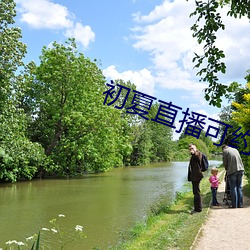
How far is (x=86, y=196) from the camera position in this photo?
16.6 meters

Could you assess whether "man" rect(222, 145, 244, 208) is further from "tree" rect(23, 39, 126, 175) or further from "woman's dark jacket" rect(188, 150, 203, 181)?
"tree" rect(23, 39, 126, 175)

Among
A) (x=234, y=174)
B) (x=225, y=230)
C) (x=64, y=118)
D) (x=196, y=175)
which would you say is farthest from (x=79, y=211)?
(x=64, y=118)

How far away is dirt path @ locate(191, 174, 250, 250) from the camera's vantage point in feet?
21.5

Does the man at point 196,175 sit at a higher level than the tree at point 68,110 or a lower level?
lower

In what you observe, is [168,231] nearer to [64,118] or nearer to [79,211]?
[79,211]

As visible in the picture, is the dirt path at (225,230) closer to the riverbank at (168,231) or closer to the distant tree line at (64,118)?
the riverbank at (168,231)

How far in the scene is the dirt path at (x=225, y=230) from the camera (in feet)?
21.5

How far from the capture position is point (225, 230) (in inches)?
300

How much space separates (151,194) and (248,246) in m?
10.7

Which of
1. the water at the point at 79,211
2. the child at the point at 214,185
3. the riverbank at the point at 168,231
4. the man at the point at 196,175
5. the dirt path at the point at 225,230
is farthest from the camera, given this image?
the child at the point at 214,185

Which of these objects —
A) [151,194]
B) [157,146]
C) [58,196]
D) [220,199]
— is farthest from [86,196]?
[157,146]

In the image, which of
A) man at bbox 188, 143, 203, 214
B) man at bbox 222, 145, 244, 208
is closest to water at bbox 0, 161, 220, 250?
man at bbox 188, 143, 203, 214

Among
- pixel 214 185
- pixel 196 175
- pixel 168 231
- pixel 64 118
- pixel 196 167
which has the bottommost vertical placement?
pixel 168 231

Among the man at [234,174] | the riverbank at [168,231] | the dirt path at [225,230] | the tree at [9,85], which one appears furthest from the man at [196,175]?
the tree at [9,85]
